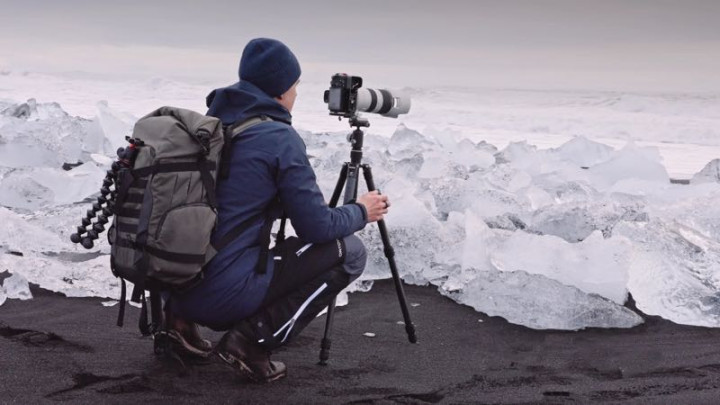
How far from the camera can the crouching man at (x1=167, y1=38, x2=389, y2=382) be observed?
9.68 feet

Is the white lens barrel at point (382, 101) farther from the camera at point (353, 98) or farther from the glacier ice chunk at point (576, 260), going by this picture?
the glacier ice chunk at point (576, 260)

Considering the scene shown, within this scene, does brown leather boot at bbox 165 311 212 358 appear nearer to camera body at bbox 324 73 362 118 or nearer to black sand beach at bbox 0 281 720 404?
black sand beach at bbox 0 281 720 404

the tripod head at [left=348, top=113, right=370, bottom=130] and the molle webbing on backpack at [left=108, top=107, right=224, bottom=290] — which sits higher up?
the tripod head at [left=348, top=113, right=370, bottom=130]

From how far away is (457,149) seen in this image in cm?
931

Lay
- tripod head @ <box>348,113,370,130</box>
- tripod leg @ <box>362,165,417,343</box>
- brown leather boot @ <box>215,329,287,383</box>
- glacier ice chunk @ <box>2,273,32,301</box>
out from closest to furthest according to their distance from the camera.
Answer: brown leather boot @ <box>215,329,287,383</box> < tripod head @ <box>348,113,370,130</box> < tripod leg @ <box>362,165,417,343</box> < glacier ice chunk @ <box>2,273,32,301</box>

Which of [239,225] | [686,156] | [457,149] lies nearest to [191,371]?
[239,225]

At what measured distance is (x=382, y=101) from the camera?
357cm

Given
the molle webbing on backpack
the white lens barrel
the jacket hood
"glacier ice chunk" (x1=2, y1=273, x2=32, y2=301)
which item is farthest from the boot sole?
"glacier ice chunk" (x1=2, y1=273, x2=32, y2=301)

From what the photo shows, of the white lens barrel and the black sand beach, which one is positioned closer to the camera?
the black sand beach

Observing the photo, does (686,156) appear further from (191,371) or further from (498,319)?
(191,371)

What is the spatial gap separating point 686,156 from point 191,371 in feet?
45.5

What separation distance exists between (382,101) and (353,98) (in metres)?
0.16

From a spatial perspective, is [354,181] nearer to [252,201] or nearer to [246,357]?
[252,201]

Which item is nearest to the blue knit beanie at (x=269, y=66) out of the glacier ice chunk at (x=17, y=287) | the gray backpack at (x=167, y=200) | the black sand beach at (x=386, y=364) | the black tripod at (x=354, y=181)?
the gray backpack at (x=167, y=200)
